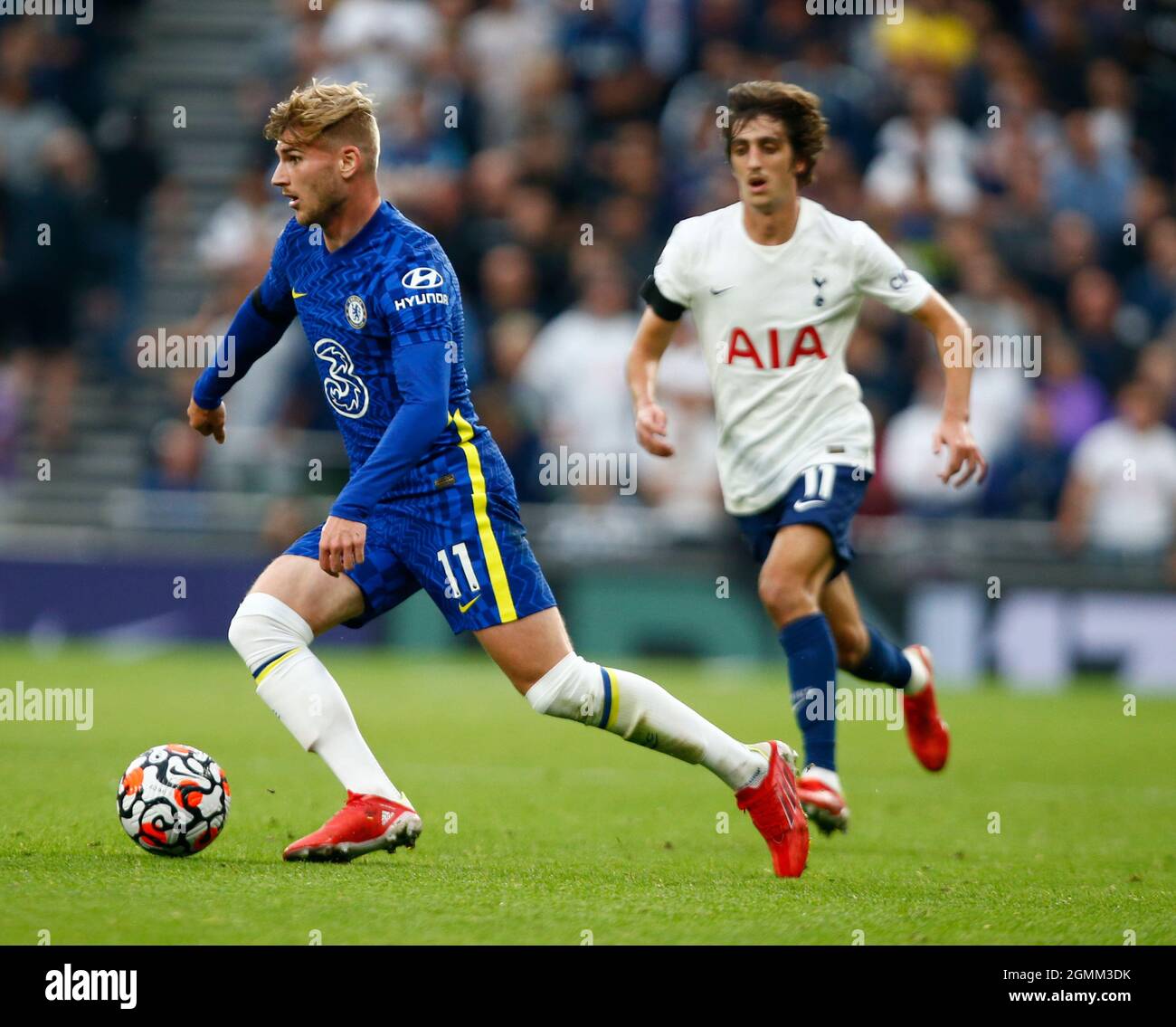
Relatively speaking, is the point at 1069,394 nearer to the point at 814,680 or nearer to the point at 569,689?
the point at 814,680

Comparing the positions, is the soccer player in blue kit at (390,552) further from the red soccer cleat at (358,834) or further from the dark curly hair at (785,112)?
the dark curly hair at (785,112)

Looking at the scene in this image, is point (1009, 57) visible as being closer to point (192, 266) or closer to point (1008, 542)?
point (1008, 542)

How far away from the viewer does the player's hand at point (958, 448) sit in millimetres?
6789

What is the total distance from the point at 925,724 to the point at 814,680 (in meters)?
1.41

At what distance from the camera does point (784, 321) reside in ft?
23.9

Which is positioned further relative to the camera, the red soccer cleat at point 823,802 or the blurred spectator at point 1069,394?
the blurred spectator at point 1069,394

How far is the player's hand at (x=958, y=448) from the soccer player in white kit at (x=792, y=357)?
12mm

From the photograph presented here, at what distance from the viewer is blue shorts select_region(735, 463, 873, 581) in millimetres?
7094

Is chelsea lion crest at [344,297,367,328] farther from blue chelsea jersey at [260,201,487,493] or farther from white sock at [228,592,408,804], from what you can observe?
white sock at [228,592,408,804]

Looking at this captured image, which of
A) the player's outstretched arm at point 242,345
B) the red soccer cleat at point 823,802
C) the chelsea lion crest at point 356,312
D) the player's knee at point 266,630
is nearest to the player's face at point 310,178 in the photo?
the chelsea lion crest at point 356,312

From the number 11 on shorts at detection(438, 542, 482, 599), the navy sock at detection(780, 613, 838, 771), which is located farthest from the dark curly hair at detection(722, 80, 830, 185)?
the number 11 on shorts at detection(438, 542, 482, 599)

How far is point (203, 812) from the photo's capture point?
582cm

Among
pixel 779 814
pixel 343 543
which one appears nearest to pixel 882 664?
pixel 779 814

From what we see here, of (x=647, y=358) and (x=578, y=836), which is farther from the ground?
(x=647, y=358)
